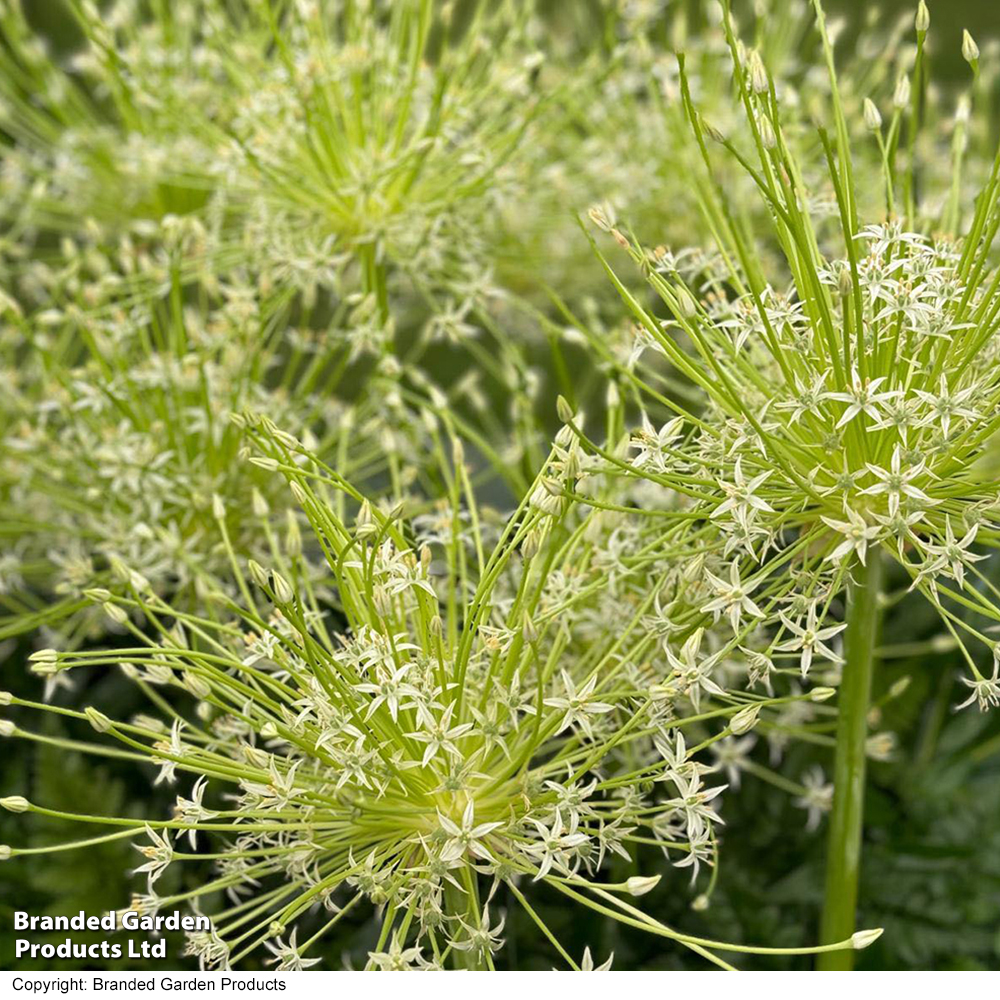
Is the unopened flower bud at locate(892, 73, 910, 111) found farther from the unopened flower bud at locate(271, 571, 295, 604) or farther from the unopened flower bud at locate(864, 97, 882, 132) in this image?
the unopened flower bud at locate(271, 571, 295, 604)

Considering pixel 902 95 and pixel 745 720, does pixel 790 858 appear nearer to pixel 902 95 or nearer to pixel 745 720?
pixel 745 720

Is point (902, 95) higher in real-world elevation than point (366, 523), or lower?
higher

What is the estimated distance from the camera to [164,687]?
82 centimetres

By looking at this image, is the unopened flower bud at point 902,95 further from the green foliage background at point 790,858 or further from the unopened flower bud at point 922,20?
the green foliage background at point 790,858

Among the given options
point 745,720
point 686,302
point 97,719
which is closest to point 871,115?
point 686,302

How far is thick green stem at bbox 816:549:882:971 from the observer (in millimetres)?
562

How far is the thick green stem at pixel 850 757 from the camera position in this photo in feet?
1.84

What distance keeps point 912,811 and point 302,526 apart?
0.44m

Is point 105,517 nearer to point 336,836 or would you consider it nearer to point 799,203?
point 336,836

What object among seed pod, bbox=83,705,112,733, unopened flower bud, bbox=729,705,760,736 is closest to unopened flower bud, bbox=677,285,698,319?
unopened flower bud, bbox=729,705,760,736

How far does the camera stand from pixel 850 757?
573 millimetres

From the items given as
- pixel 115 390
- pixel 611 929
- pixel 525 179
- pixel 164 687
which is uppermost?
pixel 525 179

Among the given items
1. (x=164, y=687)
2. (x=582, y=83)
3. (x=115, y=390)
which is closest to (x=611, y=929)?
(x=164, y=687)

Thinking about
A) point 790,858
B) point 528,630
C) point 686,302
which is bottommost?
point 790,858
